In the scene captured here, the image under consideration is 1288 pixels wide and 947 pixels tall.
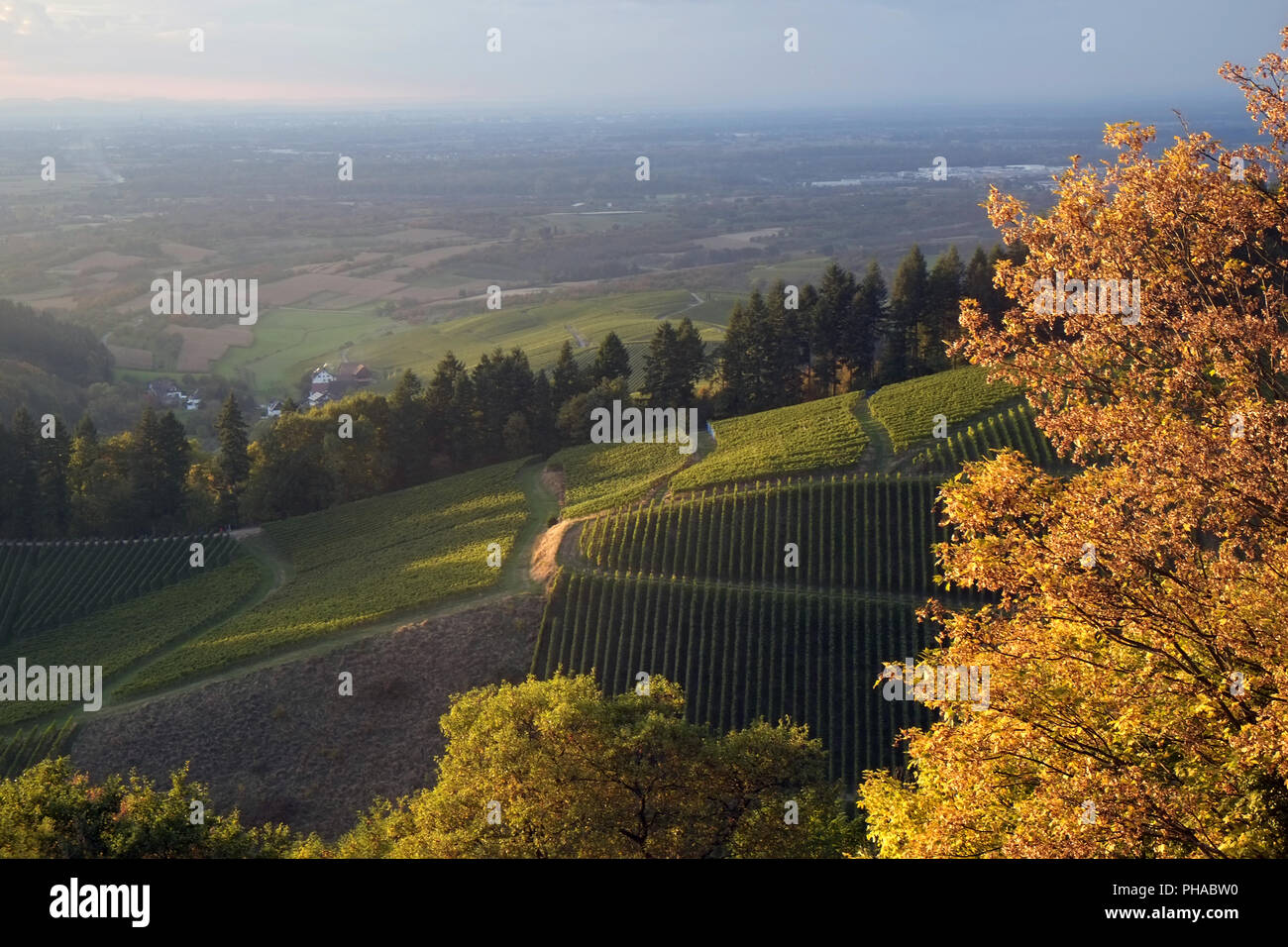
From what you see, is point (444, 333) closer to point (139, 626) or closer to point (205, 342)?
point (205, 342)

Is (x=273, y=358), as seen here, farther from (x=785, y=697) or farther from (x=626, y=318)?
(x=785, y=697)

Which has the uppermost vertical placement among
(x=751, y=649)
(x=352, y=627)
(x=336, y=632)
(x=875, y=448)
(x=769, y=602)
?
(x=875, y=448)

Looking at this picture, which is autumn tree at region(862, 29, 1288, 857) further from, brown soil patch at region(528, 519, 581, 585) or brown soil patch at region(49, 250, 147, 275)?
brown soil patch at region(49, 250, 147, 275)

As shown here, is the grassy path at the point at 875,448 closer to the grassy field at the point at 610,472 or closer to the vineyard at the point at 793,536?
the vineyard at the point at 793,536

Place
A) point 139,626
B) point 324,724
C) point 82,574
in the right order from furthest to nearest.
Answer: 1. point 82,574
2. point 139,626
3. point 324,724

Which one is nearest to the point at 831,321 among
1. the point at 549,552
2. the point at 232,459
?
the point at 549,552

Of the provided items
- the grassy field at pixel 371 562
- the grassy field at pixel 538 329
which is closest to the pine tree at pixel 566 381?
the grassy field at pixel 371 562
